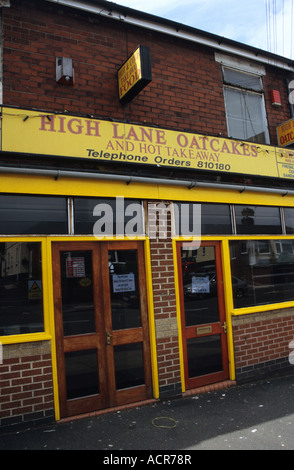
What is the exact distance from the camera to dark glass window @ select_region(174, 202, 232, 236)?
5.28 meters

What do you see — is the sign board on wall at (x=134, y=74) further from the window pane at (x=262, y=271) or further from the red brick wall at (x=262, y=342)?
the red brick wall at (x=262, y=342)

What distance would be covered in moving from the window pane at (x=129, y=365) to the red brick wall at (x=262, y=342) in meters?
1.72

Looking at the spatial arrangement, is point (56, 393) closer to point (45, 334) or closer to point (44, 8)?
point (45, 334)

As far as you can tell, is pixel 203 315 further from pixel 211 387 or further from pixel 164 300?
pixel 211 387

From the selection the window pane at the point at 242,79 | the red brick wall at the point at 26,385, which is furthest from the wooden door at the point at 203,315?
the window pane at the point at 242,79

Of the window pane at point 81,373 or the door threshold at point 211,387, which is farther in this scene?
the door threshold at point 211,387

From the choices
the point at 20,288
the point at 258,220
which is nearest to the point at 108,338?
the point at 20,288

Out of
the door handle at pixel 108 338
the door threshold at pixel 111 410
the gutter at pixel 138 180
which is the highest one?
the gutter at pixel 138 180

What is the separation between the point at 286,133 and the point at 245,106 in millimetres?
1017

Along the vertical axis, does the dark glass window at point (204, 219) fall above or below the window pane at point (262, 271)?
above

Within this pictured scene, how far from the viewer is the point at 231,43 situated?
6395 millimetres

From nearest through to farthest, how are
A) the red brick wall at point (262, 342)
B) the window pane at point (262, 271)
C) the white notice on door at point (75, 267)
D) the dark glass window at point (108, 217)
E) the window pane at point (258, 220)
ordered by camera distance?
the white notice on door at point (75, 267), the dark glass window at point (108, 217), the red brick wall at point (262, 342), the window pane at point (262, 271), the window pane at point (258, 220)

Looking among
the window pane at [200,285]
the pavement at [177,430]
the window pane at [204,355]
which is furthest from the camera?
the window pane at [200,285]

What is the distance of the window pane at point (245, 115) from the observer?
6.54 m
